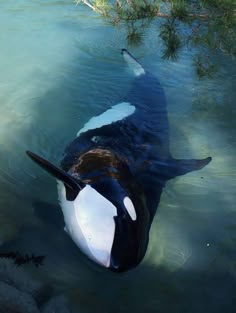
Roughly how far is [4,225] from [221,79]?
4.21 metres

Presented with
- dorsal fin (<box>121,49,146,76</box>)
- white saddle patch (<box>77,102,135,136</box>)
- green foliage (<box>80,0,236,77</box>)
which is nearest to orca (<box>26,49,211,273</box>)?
white saddle patch (<box>77,102,135,136</box>)

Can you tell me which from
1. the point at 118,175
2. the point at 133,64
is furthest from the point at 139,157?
the point at 133,64

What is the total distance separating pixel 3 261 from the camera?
2914 mm

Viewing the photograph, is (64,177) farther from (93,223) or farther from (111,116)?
(111,116)

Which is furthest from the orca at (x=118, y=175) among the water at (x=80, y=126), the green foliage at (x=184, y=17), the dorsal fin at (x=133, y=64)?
the green foliage at (x=184, y=17)

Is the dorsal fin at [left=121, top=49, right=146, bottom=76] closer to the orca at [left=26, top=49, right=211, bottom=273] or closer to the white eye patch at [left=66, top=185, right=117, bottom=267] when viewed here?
the orca at [left=26, top=49, right=211, bottom=273]

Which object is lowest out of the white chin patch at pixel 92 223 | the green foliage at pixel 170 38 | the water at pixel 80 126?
the water at pixel 80 126

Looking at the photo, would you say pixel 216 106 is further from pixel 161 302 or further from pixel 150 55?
pixel 161 302

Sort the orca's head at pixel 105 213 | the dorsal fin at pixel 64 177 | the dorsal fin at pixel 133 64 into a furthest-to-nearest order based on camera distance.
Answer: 1. the dorsal fin at pixel 133 64
2. the dorsal fin at pixel 64 177
3. the orca's head at pixel 105 213

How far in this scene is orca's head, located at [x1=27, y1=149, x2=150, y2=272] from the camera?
2844mm

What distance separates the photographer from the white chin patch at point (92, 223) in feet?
9.38

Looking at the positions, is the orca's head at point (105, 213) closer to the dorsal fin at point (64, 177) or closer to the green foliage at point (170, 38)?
the dorsal fin at point (64, 177)

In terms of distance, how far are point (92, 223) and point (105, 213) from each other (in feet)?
0.35

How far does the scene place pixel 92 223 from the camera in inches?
118
